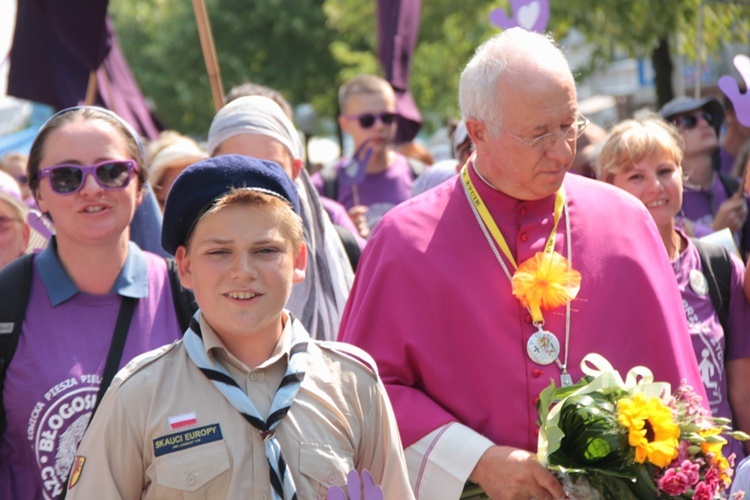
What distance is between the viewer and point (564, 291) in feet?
13.8

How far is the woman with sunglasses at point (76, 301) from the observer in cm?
418

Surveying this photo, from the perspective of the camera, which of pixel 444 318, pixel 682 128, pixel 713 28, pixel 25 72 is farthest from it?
pixel 713 28

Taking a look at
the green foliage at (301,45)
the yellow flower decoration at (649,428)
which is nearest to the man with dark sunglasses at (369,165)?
the yellow flower decoration at (649,428)

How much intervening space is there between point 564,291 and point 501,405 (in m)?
0.43

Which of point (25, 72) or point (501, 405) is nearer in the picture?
point (501, 405)

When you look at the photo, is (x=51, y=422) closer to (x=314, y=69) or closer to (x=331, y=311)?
(x=331, y=311)

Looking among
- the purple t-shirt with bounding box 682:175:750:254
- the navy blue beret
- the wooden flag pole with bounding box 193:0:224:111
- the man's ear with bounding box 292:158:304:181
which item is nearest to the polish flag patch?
the navy blue beret

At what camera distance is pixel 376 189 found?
A: 8719mm

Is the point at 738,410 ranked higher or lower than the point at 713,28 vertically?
lower

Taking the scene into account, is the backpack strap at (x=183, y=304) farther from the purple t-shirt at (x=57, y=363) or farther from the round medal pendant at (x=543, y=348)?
the round medal pendant at (x=543, y=348)

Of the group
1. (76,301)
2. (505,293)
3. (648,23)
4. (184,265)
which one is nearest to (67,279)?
(76,301)

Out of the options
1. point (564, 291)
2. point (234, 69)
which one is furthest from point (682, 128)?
point (234, 69)

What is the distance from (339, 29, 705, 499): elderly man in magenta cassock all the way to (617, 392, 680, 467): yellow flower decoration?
620 mm

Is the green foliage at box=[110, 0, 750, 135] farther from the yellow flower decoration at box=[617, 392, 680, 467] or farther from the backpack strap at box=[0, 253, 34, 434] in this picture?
the yellow flower decoration at box=[617, 392, 680, 467]
